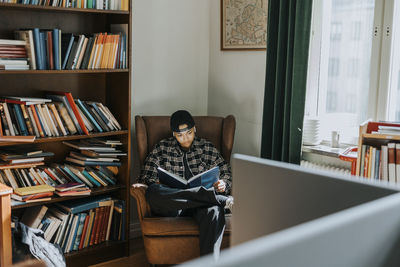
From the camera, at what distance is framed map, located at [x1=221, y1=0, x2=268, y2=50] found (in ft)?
11.4

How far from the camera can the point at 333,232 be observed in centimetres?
53

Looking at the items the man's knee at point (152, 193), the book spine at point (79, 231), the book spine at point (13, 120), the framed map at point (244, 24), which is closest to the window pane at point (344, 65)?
the framed map at point (244, 24)

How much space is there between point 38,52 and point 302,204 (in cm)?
233

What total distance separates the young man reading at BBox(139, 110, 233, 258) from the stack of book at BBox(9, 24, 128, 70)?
23.0 inches

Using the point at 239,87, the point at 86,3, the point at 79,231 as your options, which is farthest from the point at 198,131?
the point at 86,3

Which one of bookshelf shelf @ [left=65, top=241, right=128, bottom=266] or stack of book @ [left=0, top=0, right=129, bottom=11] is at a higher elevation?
stack of book @ [left=0, top=0, right=129, bottom=11]

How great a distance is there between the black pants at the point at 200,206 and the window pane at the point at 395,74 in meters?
1.18

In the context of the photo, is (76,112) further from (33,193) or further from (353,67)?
(353,67)

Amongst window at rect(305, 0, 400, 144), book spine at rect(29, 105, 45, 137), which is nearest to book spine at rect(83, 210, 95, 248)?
book spine at rect(29, 105, 45, 137)

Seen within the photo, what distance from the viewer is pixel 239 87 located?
371 centimetres

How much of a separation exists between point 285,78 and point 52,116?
5.00ft

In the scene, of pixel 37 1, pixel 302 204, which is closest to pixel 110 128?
pixel 37 1

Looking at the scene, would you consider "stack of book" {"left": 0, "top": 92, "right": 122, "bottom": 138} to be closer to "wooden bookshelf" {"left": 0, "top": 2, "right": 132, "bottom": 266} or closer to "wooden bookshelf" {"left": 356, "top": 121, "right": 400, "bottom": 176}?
"wooden bookshelf" {"left": 0, "top": 2, "right": 132, "bottom": 266}

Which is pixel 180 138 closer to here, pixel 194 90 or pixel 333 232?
pixel 194 90
